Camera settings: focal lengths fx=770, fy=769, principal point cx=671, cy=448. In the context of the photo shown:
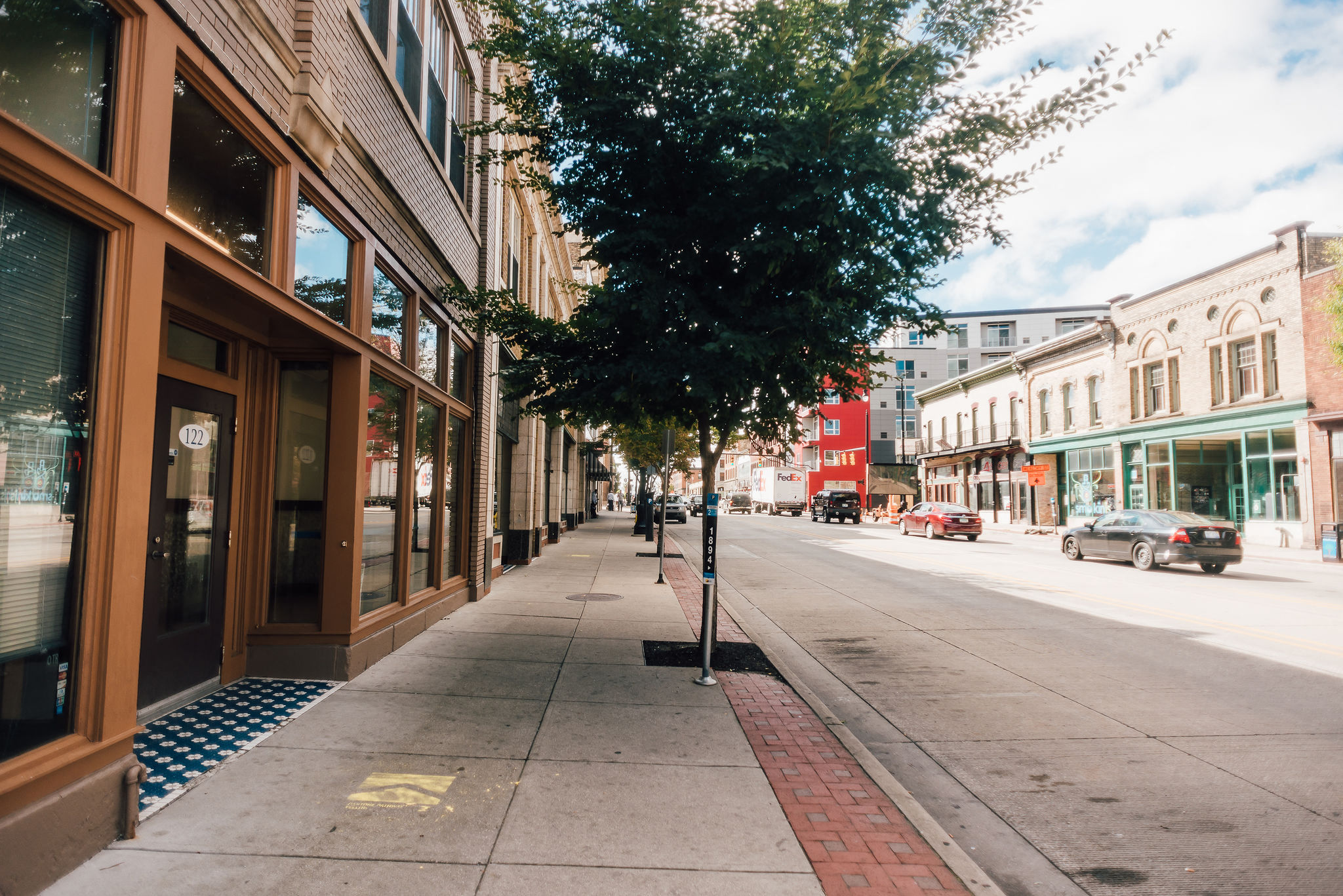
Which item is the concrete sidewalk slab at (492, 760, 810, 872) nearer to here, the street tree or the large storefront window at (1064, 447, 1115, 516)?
the street tree

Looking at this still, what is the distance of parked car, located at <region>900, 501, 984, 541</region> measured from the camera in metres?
29.6

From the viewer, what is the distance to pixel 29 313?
3131 mm

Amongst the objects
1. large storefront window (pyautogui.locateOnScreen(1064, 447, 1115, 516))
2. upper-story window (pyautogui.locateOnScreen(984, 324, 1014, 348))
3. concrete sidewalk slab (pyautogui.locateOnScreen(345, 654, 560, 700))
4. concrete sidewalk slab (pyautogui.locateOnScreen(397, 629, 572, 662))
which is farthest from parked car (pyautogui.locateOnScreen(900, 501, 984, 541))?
upper-story window (pyautogui.locateOnScreen(984, 324, 1014, 348))

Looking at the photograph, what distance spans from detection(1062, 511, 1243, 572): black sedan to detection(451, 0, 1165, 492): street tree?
1271 cm

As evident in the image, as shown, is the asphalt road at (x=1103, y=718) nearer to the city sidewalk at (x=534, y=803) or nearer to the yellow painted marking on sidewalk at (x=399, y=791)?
the city sidewalk at (x=534, y=803)

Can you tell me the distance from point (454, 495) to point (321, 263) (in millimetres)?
4405

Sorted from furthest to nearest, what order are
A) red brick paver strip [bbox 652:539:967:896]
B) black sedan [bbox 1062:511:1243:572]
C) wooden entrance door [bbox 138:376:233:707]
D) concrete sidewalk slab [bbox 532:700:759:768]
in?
black sedan [bbox 1062:511:1243:572] → wooden entrance door [bbox 138:376:233:707] → concrete sidewalk slab [bbox 532:700:759:768] → red brick paver strip [bbox 652:539:967:896]

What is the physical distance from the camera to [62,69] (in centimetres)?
329

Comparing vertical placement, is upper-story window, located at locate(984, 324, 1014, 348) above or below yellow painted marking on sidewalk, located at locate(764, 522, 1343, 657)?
above

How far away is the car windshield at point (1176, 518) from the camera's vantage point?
16562 mm

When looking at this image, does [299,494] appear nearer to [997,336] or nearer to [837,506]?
[837,506]

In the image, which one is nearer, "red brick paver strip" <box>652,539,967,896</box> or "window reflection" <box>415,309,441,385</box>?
"red brick paver strip" <box>652,539,967,896</box>

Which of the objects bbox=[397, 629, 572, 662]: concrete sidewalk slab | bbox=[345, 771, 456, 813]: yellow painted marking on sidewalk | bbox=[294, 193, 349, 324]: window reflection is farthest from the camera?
bbox=[397, 629, 572, 662]: concrete sidewalk slab

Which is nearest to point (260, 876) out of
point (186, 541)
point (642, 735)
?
point (642, 735)
